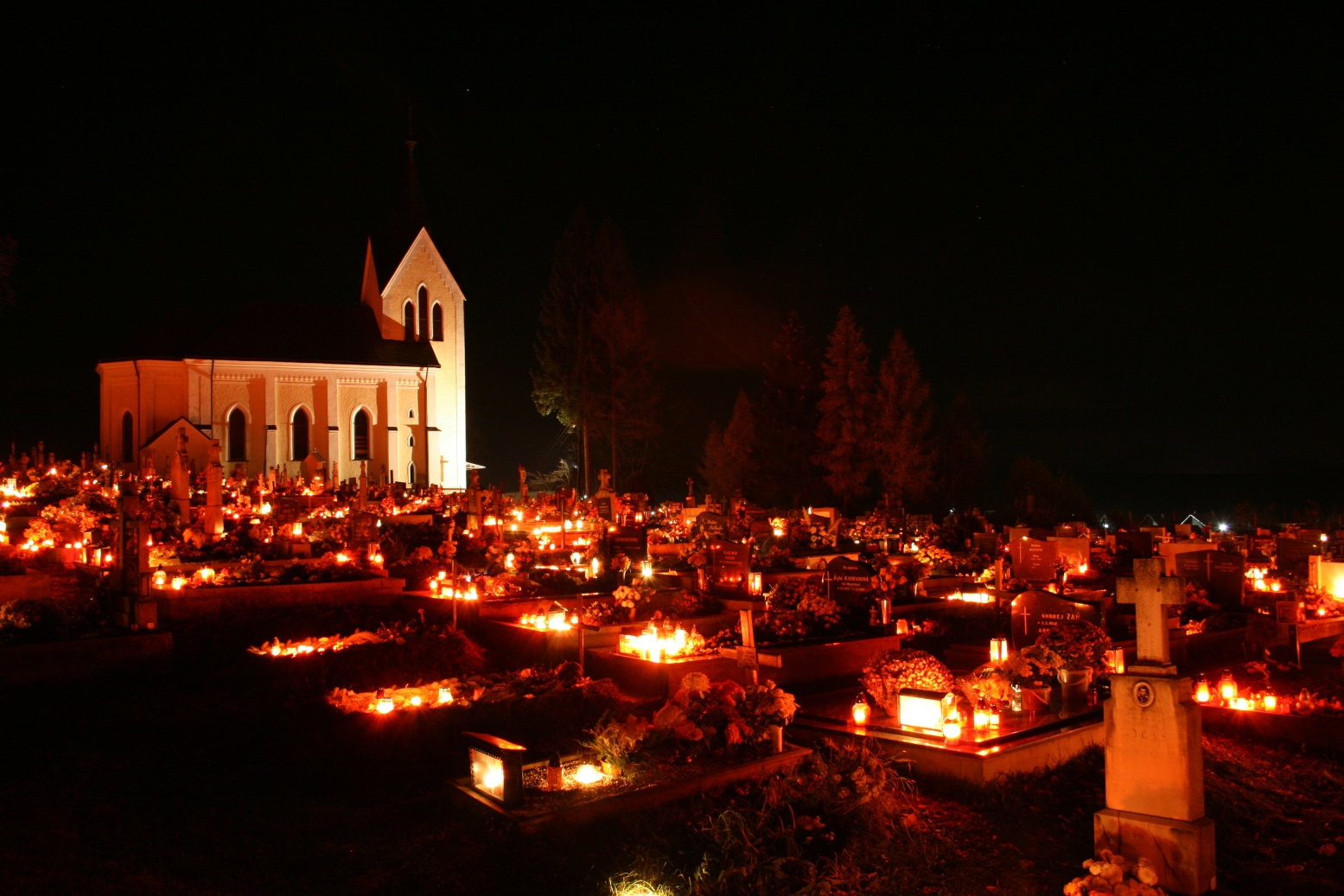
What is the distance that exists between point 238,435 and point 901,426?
2515 cm

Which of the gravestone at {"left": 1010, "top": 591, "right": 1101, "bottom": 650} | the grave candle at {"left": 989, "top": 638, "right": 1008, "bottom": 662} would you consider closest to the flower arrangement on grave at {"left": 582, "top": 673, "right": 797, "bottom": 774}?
the grave candle at {"left": 989, "top": 638, "right": 1008, "bottom": 662}

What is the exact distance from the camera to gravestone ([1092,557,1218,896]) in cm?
560

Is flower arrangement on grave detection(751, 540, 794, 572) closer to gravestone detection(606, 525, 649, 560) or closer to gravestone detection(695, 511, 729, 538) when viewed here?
gravestone detection(695, 511, 729, 538)

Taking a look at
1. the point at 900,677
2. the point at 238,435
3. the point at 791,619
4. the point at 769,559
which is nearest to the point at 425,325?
the point at 238,435

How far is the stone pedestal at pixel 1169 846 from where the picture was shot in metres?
5.54

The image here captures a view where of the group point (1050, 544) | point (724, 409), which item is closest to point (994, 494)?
point (724, 409)

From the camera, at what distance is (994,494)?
146ft

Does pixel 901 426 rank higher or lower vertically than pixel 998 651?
higher

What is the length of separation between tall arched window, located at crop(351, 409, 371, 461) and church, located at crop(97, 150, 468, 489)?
0.05 metres

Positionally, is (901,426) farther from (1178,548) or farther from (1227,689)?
(1227,689)

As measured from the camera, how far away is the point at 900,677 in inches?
323

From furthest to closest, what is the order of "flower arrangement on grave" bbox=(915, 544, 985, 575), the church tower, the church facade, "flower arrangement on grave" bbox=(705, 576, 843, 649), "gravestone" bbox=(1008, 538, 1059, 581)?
the church tower → the church facade → "flower arrangement on grave" bbox=(915, 544, 985, 575) → "gravestone" bbox=(1008, 538, 1059, 581) → "flower arrangement on grave" bbox=(705, 576, 843, 649)

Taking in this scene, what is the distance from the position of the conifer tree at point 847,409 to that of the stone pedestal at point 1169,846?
97.0 feet

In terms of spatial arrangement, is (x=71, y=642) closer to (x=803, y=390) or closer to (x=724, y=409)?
(x=803, y=390)
